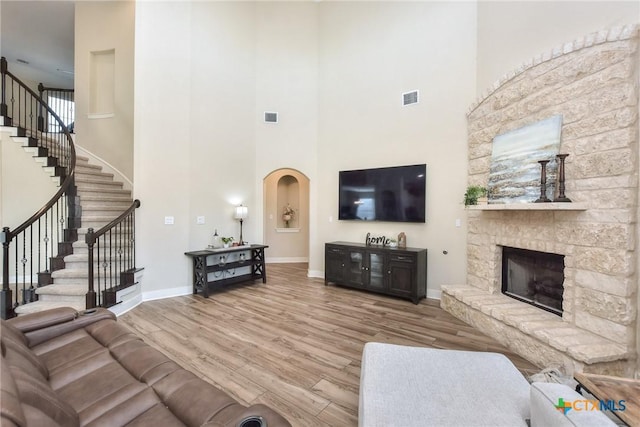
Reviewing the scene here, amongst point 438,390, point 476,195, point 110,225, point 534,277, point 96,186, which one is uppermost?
point 96,186

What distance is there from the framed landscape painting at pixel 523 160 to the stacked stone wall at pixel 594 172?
108 millimetres

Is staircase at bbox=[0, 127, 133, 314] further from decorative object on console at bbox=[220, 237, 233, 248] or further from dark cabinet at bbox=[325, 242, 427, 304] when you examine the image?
dark cabinet at bbox=[325, 242, 427, 304]

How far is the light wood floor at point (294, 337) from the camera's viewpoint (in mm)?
2152

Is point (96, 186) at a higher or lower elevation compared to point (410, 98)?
lower

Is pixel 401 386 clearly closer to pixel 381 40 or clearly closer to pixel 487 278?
pixel 487 278

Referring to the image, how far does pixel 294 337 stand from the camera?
3.07 metres

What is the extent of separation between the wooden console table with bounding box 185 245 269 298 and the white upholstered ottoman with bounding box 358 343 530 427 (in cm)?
345

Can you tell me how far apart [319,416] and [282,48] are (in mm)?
6185

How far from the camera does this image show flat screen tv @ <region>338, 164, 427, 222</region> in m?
4.50

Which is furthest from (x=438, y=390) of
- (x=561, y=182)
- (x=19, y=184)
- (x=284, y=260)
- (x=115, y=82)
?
(x=115, y=82)

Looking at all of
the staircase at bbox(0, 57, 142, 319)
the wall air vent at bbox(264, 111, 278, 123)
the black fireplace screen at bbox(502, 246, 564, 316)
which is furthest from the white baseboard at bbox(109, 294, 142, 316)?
the black fireplace screen at bbox(502, 246, 564, 316)

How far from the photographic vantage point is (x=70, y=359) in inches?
69.4

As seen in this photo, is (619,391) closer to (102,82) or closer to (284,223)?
(284,223)

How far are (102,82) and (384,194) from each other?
A: 614 cm
